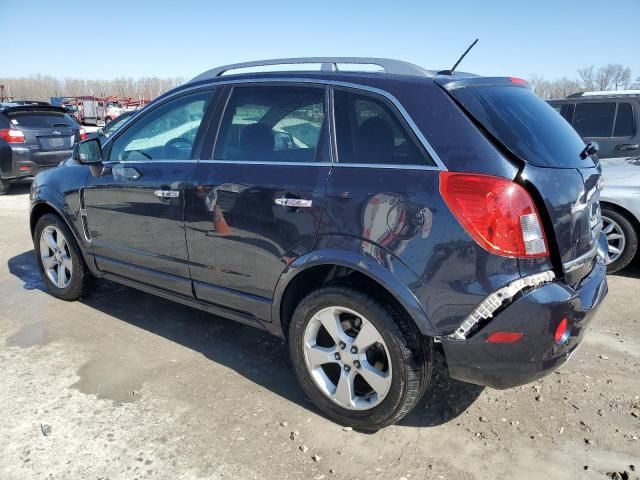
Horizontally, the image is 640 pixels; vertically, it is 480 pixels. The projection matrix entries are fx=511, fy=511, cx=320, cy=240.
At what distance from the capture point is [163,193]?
3.35m

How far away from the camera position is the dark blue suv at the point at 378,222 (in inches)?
87.9

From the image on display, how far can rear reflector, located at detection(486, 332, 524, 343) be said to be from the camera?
222 centimetres

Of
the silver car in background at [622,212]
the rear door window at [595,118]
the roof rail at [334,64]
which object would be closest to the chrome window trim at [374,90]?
the roof rail at [334,64]

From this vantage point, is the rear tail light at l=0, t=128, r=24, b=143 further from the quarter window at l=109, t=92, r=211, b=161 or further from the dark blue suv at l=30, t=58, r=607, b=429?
the dark blue suv at l=30, t=58, r=607, b=429

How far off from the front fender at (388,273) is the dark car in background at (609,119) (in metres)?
5.25

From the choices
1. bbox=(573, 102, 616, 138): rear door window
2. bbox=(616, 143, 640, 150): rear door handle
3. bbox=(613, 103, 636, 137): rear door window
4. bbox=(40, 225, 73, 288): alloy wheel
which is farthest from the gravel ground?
bbox=(573, 102, 616, 138): rear door window

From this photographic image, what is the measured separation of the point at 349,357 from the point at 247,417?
0.69m

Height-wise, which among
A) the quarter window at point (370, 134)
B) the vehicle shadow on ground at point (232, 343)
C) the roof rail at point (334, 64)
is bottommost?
the vehicle shadow on ground at point (232, 343)

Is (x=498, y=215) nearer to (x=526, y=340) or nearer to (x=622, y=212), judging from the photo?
(x=526, y=340)

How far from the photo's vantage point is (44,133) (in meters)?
9.84

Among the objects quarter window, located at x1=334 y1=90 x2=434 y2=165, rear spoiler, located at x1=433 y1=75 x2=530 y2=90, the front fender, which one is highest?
rear spoiler, located at x1=433 y1=75 x2=530 y2=90

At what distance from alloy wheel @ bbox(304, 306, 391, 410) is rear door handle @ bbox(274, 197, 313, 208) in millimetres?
554

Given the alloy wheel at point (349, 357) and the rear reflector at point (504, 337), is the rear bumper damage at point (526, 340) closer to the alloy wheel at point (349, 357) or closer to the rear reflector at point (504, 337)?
the rear reflector at point (504, 337)

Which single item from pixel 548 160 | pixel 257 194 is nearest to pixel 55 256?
pixel 257 194
